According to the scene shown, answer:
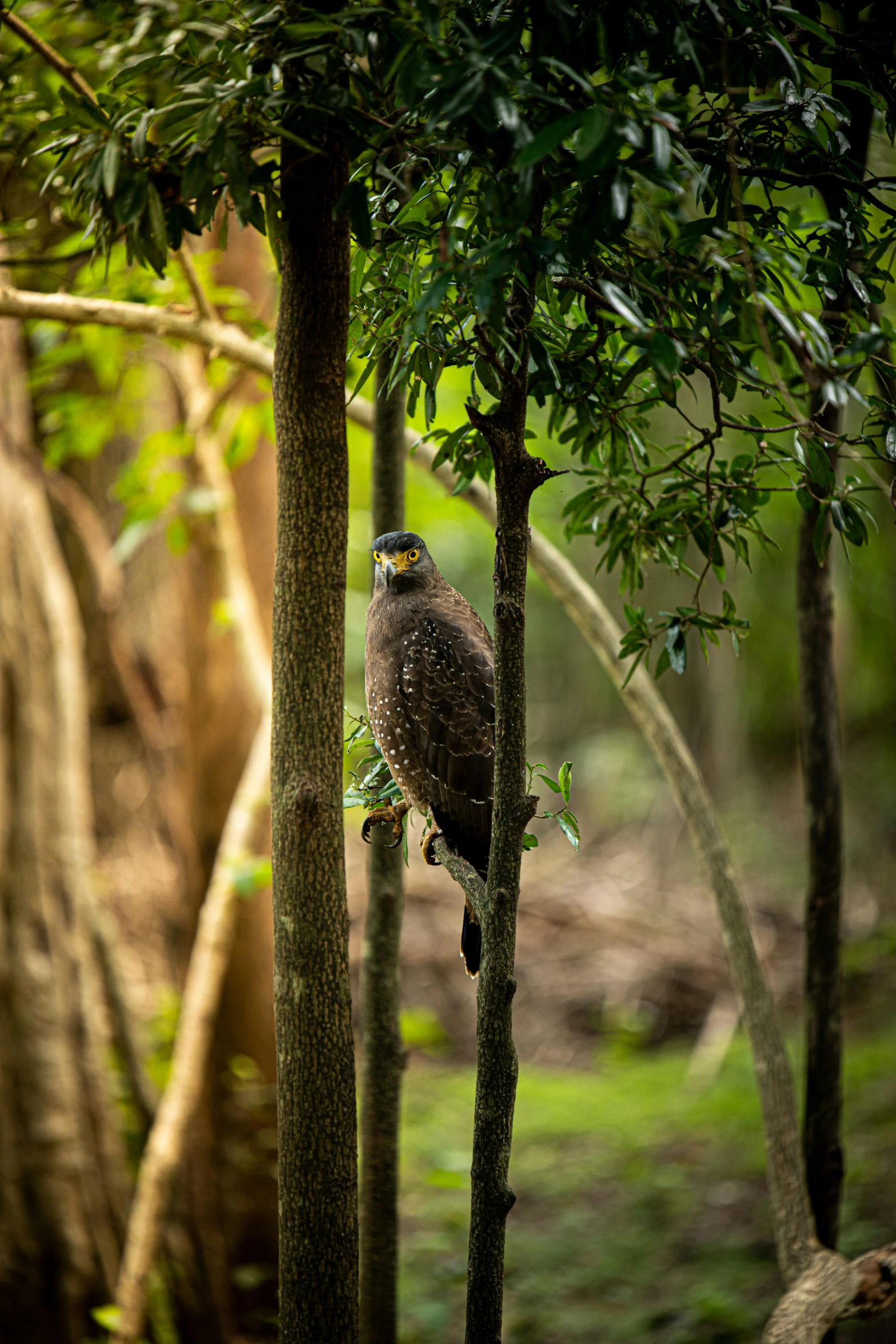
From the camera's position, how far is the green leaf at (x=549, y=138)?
40.0 inches

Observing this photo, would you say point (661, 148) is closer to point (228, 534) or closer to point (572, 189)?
point (572, 189)

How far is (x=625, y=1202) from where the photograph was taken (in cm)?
475

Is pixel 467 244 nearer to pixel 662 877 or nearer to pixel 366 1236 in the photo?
pixel 366 1236

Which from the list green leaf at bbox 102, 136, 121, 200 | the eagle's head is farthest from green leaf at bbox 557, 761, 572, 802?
green leaf at bbox 102, 136, 121, 200

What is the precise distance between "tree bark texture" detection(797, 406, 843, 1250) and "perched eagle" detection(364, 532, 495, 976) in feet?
2.92

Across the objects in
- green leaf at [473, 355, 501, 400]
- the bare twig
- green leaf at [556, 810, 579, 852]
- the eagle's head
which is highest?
the bare twig

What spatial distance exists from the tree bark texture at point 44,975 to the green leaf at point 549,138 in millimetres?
3355

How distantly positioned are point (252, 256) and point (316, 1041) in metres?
3.75

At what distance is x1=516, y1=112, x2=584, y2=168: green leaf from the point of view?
102cm

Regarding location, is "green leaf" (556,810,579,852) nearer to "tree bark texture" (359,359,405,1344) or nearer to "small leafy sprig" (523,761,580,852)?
"small leafy sprig" (523,761,580,852)

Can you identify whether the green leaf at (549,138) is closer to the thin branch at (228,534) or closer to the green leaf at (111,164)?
the green leaf at (111,164)

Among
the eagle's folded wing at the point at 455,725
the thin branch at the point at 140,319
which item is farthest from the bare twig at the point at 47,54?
the eagle's folded wing at the point at 455,725

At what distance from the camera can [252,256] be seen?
438 cm

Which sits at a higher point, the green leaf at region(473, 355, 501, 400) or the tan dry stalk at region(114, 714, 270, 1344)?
the green leaf at region(473, 355, 501, 400)
